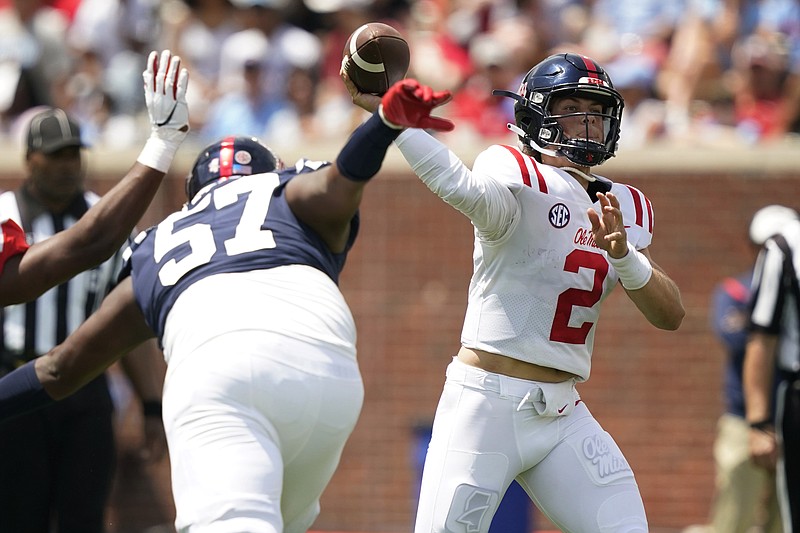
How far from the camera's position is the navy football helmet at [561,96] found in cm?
417

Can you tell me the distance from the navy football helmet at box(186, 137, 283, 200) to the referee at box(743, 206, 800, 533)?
8.87 feet

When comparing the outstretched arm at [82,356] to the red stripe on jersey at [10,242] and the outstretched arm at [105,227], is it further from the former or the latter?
the red stripe on jersey at [10,242]

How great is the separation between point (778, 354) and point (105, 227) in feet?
11.1

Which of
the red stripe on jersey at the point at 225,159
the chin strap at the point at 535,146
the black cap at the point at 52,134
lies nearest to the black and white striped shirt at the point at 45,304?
the black cap at the point at 52,134

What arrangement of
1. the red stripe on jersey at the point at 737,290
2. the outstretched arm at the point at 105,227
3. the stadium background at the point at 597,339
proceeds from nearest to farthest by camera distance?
the outstretched arm at the point at 105,227 < the red stripe on jersey at the point at 737,290 < the stadium background at the point at 597,339

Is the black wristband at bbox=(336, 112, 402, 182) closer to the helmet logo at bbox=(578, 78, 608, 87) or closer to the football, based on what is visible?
the football

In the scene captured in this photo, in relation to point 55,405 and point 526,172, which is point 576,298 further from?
point 55,405

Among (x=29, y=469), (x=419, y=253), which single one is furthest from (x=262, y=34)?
(x=29, y=469)

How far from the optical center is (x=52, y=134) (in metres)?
5.59

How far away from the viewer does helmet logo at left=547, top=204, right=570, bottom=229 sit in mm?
4086

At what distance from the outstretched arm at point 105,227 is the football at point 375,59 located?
0.63 meters

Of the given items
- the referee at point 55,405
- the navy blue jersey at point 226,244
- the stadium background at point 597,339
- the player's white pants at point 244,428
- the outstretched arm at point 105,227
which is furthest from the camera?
the stadium background at point 597,339

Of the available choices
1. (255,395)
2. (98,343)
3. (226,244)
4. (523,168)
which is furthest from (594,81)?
(98,343)

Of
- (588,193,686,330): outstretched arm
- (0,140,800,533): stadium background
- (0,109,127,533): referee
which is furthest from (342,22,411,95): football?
(0,140,800,533): stadium background
